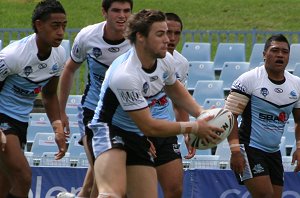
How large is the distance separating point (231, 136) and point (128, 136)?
164 centimetres

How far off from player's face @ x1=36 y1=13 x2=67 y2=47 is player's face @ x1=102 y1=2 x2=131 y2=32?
46 cm

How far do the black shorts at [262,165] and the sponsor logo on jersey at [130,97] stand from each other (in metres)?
2.19

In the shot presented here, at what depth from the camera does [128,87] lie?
9367 mm

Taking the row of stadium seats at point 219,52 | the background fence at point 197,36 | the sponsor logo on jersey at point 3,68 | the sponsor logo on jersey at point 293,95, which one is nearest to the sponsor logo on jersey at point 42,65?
the sponsor logo on jersey at point 3,68

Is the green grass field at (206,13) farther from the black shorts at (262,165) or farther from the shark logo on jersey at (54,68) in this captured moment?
the shark logo on jersey at (54,68)

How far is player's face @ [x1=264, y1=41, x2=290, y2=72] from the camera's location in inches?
442

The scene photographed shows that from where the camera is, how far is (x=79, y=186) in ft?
41.1

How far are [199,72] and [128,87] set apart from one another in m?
7.63

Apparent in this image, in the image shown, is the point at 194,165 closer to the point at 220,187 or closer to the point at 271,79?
the point at 220,187

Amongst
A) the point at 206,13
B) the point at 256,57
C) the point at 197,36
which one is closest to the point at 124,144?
the point at 256,57

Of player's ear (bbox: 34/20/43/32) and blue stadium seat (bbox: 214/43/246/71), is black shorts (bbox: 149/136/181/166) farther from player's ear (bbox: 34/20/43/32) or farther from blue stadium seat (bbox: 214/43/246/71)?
blue stadium seat (bbox: 214/43/246/71)

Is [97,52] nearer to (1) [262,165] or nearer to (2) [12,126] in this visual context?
(2) [12,126]

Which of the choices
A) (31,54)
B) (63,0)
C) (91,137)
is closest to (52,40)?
(31,54)

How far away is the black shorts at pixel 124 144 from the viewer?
380 inches
